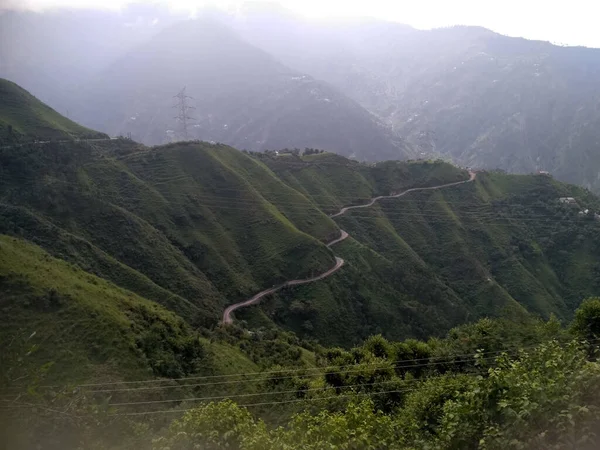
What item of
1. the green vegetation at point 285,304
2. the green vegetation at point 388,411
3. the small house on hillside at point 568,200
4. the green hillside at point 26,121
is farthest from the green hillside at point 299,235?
the green vegetation at point 388,411

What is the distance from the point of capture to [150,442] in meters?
17.8

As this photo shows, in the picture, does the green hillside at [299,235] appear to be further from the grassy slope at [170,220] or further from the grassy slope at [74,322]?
the grassy slope at [74,322]

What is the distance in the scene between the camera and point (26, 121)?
9712 cm

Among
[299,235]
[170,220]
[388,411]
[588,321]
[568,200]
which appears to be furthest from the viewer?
[568,200]

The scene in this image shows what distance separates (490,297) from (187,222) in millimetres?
63023

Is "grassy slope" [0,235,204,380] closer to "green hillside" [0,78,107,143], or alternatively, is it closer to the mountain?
the mountain

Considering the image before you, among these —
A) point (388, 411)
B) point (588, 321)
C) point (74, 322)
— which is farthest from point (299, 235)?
point (588, 321)

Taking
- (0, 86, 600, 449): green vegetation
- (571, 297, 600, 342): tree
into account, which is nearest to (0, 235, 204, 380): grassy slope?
(0, 86, 600, 449): green vegetation

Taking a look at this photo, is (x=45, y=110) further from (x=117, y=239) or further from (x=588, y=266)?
(x=588, y=266)

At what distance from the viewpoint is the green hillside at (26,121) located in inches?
3506

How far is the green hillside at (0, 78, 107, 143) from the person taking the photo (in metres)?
89.1

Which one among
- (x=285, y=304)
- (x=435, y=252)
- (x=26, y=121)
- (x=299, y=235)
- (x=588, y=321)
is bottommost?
(x=285, y=304)

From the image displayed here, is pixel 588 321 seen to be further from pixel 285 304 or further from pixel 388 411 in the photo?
pixel 285 304

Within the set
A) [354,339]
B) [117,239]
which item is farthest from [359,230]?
[117,239]
